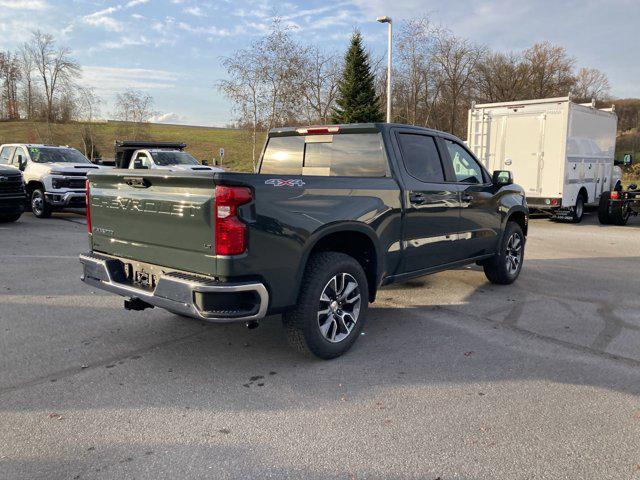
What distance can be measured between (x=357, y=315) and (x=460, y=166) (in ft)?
8.16

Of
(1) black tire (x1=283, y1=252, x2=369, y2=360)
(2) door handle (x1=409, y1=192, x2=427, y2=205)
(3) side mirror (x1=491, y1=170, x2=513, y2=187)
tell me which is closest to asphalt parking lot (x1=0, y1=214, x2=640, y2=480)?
(1) black tire (x1=283, y1=252, x2=369, y2=360)

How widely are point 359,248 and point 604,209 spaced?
38.9ft

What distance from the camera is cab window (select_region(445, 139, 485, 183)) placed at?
591 centimetres

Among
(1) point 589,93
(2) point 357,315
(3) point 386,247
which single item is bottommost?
(2) point 357,315

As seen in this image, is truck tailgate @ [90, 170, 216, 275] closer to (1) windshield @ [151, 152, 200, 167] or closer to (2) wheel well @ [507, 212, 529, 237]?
(2) wheel well @ [507, 212, 529, 237]

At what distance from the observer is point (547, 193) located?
13.4 meters

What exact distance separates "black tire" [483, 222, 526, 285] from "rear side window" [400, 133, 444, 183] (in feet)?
5.70

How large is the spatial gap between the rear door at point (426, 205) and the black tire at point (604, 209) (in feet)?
33.6

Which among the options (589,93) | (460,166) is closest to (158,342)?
(460,166)

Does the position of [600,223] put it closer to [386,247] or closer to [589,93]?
[386,247]

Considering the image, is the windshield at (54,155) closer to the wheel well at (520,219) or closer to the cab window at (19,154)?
the cab window at (19,154)

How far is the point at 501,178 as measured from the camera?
21.1 ft

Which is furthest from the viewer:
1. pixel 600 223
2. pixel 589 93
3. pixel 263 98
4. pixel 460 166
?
pixel 589 93

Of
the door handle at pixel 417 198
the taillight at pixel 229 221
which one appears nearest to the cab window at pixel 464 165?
the door handle at pixel 417 198
